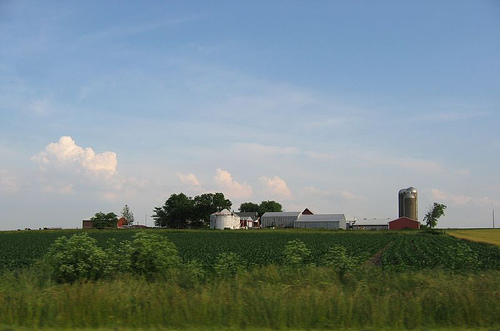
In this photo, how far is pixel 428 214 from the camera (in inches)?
6156

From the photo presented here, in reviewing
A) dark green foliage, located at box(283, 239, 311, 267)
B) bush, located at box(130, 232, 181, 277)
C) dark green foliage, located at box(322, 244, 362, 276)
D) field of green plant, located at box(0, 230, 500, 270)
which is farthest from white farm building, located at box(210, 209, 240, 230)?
bush, located at box(130, 232, 181, 277)

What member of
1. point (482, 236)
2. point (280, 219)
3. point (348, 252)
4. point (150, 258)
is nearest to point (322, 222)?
point (280, 219)

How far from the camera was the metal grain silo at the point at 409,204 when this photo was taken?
136875 millimetres

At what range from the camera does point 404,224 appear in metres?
129

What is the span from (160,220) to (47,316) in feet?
452

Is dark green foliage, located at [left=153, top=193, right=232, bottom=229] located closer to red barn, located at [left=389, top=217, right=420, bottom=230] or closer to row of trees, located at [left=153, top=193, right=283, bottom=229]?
row of trees, located at [left=153, top=193, right=283, bottom=229]

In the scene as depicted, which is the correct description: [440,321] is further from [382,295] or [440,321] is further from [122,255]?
[122,255]

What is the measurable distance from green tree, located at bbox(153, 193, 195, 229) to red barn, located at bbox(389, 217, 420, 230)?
55.9 m

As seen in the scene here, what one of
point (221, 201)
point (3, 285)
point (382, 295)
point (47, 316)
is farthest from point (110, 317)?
point (221, 201)

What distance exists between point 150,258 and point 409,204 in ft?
429

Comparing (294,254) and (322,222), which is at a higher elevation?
(294,254)

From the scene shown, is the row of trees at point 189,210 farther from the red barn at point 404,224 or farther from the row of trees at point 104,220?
the red barn at point 404,224

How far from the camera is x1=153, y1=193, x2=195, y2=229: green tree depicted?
451 ft

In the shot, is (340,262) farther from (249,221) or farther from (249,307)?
(249,221)
